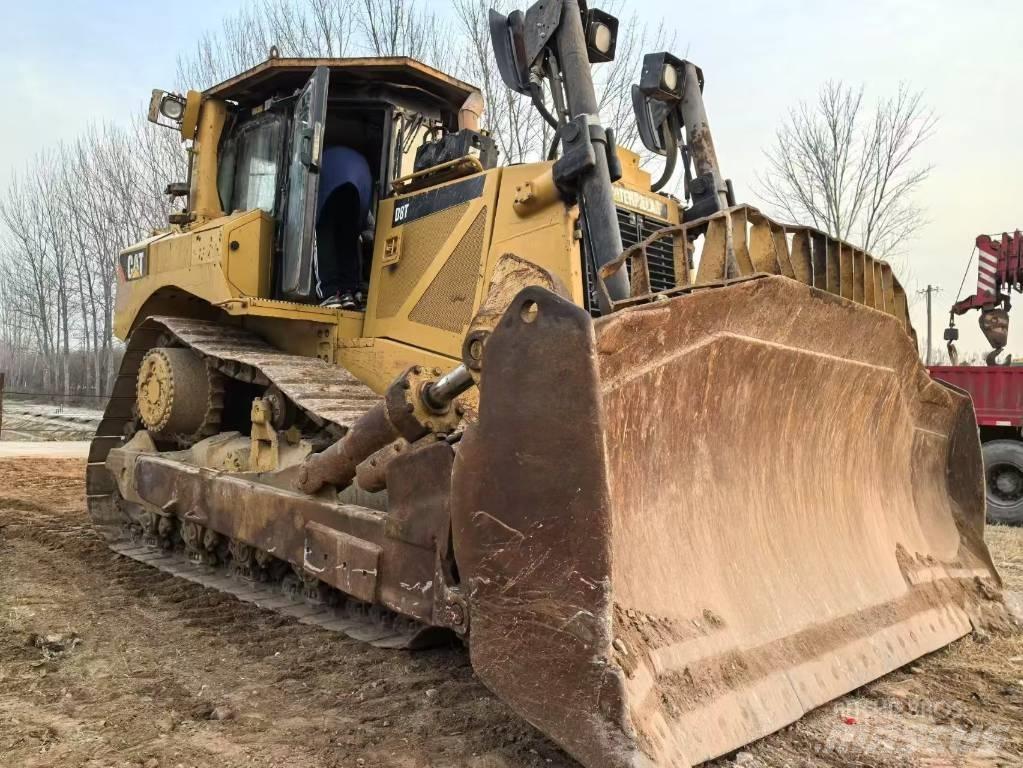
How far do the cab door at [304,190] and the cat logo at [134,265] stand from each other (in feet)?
4.42

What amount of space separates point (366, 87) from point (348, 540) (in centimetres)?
300

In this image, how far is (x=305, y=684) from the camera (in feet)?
9.80

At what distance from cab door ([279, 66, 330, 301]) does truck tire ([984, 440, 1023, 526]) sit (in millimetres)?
7575

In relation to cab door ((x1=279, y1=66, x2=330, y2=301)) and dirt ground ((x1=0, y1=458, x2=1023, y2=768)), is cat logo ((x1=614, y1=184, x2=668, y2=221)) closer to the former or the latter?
cab door ((x1=279, y1=66, x2=330, y2=301))

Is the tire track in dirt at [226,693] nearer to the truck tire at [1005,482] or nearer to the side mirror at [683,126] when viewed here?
the side mirror at [683,126]

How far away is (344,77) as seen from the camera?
4816 millimetres

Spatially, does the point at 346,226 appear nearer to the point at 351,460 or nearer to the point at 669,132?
the point at 669,132

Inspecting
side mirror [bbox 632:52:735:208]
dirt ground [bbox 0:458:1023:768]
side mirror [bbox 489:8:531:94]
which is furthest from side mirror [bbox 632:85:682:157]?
dirt ground [bbox 0:458:1023:768]

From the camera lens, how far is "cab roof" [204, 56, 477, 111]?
15.3 ft

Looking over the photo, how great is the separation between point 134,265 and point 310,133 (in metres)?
1.89

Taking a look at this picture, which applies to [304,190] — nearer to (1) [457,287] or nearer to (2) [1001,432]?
(1) [457,287]

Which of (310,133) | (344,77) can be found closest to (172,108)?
(344,77)


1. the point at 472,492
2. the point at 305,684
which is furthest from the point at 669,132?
the point at 305,684

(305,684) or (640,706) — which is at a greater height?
(640,706)
